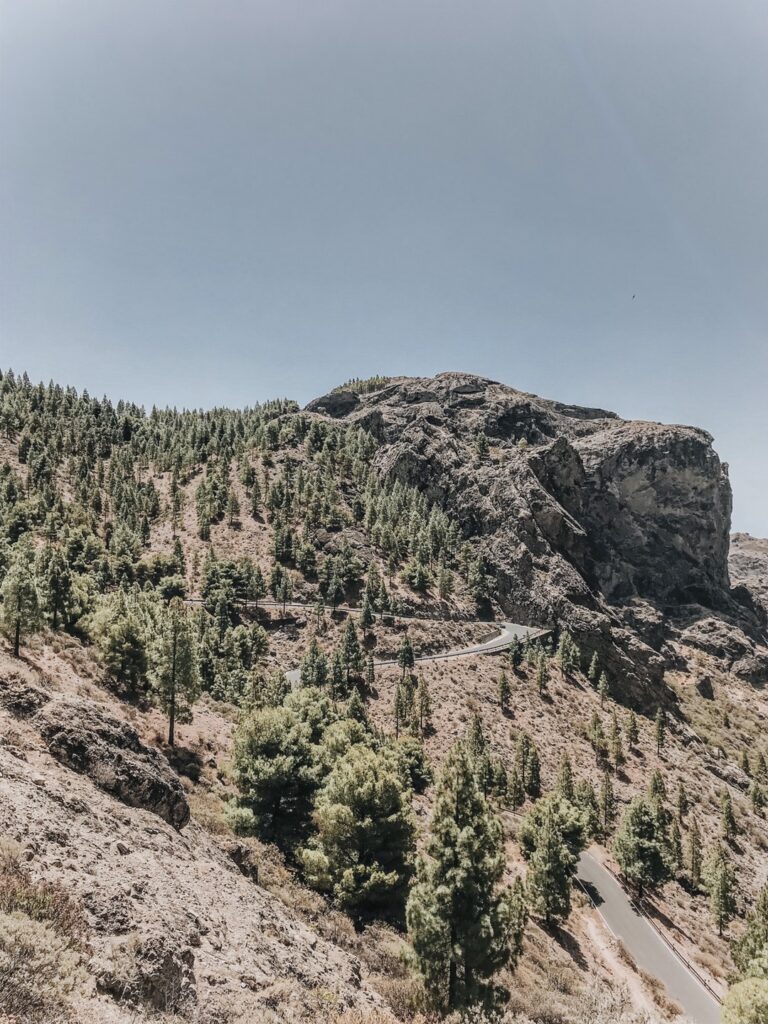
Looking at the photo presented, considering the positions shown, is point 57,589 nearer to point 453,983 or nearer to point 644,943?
point 453,983

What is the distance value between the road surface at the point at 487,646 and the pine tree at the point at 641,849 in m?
47.7

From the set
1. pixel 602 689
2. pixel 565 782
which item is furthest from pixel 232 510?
pixel 565 782

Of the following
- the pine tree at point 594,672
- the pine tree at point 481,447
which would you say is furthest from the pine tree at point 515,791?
A: the pine tree at point 481,447

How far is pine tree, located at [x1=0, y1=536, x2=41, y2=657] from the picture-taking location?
33062mm

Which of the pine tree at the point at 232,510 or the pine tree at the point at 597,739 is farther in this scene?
the pine tree at the point at 232,510

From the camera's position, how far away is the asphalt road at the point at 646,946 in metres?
34.3

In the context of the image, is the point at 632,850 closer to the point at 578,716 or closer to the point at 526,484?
the point at 578,716

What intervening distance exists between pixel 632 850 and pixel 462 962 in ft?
143

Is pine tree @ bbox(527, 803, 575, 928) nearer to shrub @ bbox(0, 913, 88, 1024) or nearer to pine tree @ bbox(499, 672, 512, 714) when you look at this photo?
shrub @ bbox(0, 913, 88, 1024)

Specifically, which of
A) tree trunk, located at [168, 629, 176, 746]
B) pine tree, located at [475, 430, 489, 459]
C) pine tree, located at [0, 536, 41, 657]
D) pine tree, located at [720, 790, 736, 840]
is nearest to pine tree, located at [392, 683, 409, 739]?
tree trunk, located at [168, 629, 176, 746]

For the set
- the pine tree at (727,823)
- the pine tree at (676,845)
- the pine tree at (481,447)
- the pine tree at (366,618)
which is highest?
the pine tree at (481,447)

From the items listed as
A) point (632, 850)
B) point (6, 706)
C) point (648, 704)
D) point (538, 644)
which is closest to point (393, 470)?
point (538, 644)

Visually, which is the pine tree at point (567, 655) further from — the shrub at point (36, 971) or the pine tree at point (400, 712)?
the shrub at point (36, 971)

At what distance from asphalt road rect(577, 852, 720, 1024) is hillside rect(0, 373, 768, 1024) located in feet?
7.37
